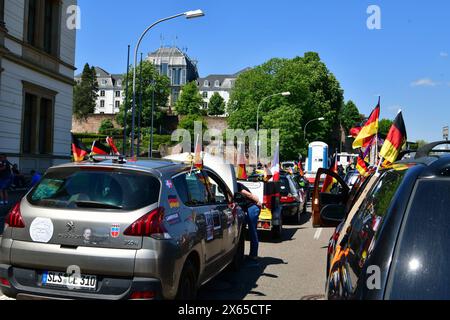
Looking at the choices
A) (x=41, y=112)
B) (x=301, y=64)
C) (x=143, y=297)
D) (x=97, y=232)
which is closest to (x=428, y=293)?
(x=143, y=297)

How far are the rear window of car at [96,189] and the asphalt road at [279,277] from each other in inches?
81.4

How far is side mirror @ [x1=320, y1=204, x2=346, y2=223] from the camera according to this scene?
468 centimetres

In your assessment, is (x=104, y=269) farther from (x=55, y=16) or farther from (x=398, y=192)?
(x=55, y=16)

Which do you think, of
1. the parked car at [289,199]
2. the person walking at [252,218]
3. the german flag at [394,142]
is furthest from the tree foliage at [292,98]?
the german flag at [394,142]

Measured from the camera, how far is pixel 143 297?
4.46m

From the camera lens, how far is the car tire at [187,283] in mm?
4934

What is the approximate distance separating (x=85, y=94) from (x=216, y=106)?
108ft

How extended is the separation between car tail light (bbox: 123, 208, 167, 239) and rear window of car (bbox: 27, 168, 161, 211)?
0.50 ft

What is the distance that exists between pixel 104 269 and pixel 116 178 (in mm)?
976

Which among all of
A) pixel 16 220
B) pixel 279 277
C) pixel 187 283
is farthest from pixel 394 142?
pixel 16 220

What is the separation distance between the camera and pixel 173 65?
5394 inches

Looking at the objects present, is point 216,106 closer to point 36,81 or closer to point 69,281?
point 36,81

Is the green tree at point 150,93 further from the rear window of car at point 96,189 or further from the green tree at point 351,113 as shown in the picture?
the rear window of car at point 96,189

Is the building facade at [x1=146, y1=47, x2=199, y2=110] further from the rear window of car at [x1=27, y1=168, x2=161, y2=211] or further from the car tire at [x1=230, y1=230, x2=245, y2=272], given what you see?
the rear window of car at [x1=27, y1=168, x2=161, y2=211]
